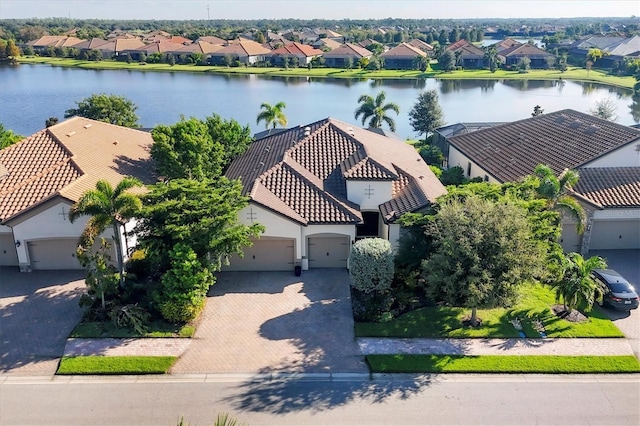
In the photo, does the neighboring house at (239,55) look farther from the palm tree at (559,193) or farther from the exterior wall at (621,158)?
the palm tree at (559,193)

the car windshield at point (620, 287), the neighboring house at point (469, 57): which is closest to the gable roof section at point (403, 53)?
the neighboring house at point (469, 57)

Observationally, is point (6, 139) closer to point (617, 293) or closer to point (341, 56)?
point (617, 293)

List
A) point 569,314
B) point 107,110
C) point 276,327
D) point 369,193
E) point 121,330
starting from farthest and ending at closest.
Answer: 1. point 107,110
2. point 369,193
3. point 569,314
4. point 276,327
5. point 121,330

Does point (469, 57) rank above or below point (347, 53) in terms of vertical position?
below

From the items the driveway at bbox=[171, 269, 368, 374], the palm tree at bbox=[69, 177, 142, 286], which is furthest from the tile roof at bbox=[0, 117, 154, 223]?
the driveway at bbox=[171, 269, 368, 374]

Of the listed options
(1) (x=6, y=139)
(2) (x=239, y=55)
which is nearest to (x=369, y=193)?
(1) (x=6, y=139)

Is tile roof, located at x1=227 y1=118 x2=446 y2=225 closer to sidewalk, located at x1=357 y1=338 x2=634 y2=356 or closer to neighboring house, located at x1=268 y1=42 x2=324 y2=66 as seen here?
sidewalk, located at x1=357 y1=338 x2=634 y2=356
